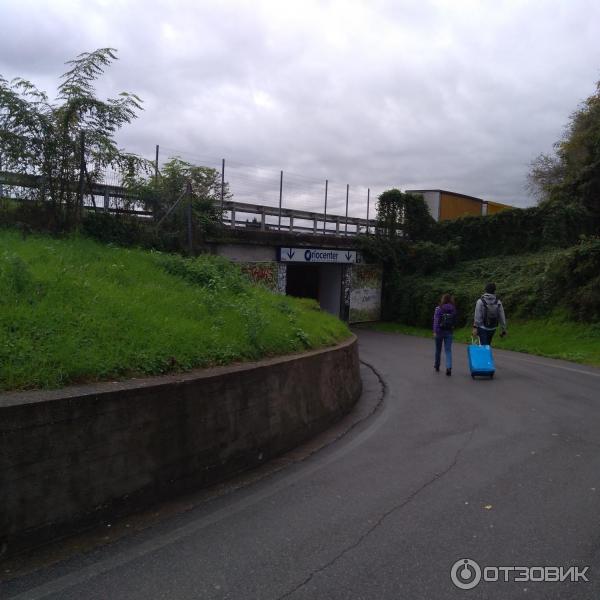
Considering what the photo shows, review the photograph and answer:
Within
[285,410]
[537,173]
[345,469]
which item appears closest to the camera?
[345,469]

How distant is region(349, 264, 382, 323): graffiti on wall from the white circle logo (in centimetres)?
2523

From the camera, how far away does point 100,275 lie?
304 inches

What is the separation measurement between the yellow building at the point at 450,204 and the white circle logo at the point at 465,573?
35.3m

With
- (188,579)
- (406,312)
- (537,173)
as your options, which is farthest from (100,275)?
(537,173)

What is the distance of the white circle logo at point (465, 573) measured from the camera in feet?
12.2

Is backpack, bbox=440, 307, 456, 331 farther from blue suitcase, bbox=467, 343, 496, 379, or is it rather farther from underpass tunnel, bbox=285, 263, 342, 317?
underpass tunnel, bbox=285, 263, 342, 317

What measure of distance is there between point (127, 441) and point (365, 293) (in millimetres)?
25802

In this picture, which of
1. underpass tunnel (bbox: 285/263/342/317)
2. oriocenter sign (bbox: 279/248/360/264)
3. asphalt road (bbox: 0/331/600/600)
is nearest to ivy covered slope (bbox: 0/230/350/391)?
Result: asphalt road (bbox: 0/331/600/600)

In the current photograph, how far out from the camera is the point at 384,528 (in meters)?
4.52

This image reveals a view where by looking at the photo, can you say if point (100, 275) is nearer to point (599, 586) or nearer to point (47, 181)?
point (47, 181)

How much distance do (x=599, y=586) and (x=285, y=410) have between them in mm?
3638

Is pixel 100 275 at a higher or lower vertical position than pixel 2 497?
higher

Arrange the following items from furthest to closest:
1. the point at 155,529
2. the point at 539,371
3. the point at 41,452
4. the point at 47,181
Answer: the point at 539,371 → the point at 47,181 → the point at 155,529 → the point at 41,452

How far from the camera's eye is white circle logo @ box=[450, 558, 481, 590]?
12.2ft
